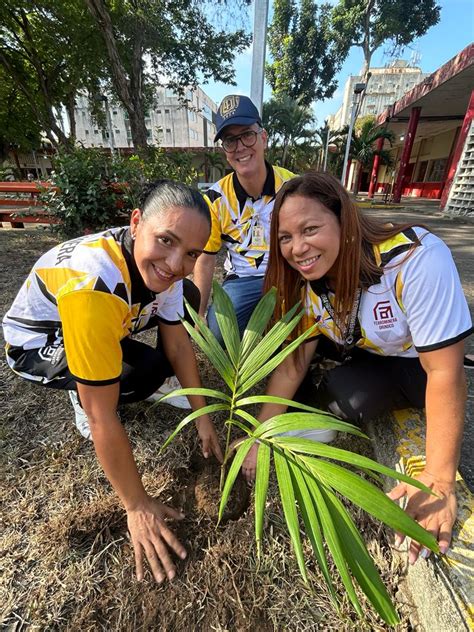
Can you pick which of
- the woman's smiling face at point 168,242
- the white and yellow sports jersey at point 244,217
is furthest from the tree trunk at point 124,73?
the woman's smiling face at point 168,242

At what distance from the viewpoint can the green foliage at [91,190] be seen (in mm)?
4246

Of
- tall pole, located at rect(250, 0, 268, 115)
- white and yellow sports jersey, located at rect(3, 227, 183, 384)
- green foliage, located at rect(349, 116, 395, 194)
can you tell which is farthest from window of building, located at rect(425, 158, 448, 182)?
white and yellow sports jersey, located at rect(3, 227, 183, 384)

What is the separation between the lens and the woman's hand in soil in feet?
3.26

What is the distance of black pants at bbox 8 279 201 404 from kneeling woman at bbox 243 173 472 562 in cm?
51

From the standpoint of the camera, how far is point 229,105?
6.15 ft

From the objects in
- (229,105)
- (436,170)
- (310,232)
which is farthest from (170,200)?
(436,170)

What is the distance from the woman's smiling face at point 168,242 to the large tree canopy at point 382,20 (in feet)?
63.9

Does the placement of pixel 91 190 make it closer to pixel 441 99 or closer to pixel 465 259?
pixel 465 259

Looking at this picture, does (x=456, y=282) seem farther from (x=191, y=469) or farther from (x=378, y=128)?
(x=378, y=128)

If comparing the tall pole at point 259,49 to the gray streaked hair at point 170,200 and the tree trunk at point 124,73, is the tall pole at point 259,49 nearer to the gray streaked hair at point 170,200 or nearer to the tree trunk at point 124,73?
the gray streaked hair at point 170,200

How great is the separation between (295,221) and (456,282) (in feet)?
1.71

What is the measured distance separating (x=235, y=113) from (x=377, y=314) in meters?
1.37

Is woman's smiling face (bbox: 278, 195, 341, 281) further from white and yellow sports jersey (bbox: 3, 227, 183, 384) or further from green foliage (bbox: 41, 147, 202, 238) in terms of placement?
green foliage (bbox: 41, 147, 202, 238)

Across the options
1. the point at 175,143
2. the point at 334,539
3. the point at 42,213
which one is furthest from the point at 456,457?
the point at 175,143
